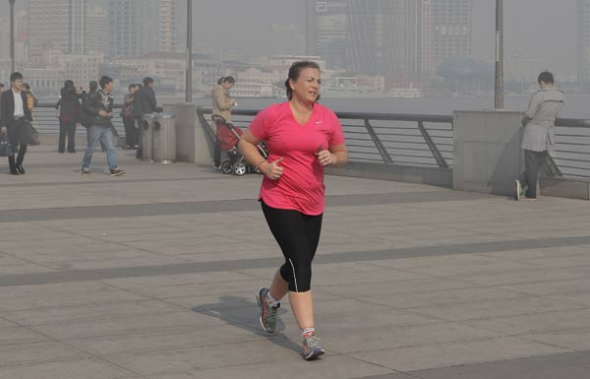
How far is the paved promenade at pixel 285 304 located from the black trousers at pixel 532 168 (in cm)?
32

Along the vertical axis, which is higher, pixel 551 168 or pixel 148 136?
pixel 148 136

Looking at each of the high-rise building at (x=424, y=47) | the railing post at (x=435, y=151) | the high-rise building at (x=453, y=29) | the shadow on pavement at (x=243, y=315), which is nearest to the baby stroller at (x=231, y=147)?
the railing post at (x=435, y=151)

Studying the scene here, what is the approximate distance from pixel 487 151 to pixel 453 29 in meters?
122

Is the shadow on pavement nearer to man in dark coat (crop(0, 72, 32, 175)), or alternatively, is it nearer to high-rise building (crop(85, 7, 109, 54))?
man in dark coat (crop(0, 72, 32, 175))

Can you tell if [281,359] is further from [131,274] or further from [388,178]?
[388,178]

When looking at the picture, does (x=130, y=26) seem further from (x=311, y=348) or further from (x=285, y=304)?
(x=311, y=348)

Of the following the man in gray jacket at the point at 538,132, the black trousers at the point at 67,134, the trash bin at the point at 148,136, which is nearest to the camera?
the man in gray jacket at the point at 538,132

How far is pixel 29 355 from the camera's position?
7719 mm

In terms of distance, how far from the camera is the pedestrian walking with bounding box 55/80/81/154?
3005 centimetres

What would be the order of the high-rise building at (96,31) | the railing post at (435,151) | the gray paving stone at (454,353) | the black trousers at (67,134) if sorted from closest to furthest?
the gray paving stone at (454,353) → the railing post at (435,151) → the black trousers at (67,134) → the high-rise building at (96,31)

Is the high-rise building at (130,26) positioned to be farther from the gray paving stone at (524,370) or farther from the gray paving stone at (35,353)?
the gray paving stone at (524,370)

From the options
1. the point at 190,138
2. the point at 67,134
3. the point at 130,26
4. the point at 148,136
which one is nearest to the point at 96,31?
the point at 130,26

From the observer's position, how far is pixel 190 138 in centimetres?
2533

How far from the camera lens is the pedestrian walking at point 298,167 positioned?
7.88 metres
